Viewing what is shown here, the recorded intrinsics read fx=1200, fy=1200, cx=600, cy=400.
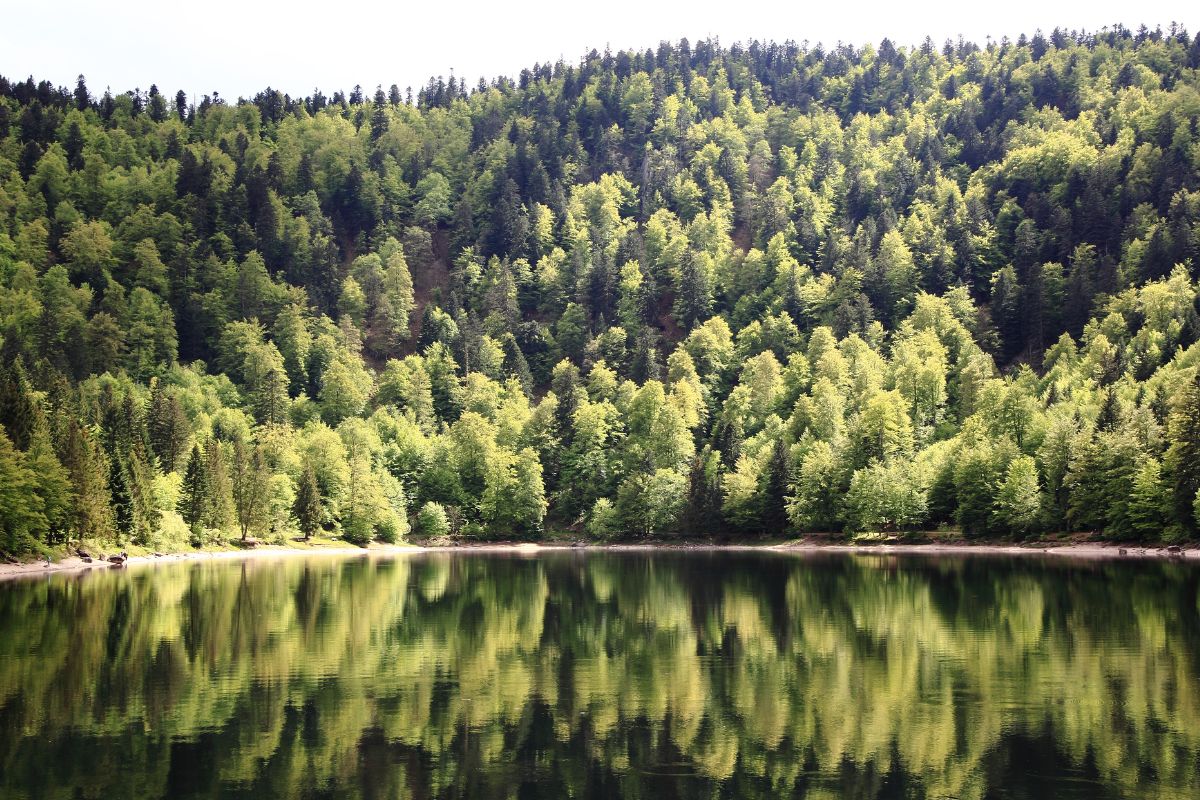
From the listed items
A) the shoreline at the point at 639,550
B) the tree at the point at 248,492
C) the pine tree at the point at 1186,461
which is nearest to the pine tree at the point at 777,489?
the shoreline at the point at 639,550

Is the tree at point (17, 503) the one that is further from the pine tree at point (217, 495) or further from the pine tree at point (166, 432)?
the pine tree at point (166, 432)

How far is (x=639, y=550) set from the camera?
5999 inches

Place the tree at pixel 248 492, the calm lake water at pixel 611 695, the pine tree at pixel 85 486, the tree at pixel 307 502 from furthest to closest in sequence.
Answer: the tree at pixel 307 502 → the tree at pixel 248 492 → the pine tree at pixel 85 486 → the calm lake water at pixel 611 695

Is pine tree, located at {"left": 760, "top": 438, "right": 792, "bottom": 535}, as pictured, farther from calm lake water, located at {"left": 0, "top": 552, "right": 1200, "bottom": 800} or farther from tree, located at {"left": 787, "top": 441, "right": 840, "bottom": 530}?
calm lake water, located at {"left": 0, "top": 552, "right": 1200, "bottom": 800}

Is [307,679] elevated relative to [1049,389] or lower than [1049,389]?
lower

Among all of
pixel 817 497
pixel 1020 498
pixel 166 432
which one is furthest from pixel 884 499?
pixel 166 432

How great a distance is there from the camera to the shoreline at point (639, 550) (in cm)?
9844

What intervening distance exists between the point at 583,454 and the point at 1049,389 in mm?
69727

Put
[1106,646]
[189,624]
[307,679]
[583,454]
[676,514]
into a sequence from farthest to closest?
[583,454]
[676,514]
[189,624]
[1106,646]
[307,679]

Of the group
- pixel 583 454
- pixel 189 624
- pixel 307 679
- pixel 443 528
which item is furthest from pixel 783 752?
pixel 583 454

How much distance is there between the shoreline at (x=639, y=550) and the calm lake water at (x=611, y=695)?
101 ft

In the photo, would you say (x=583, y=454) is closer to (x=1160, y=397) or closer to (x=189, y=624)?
(x=1160, y=397)

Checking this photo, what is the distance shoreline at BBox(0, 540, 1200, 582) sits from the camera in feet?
323

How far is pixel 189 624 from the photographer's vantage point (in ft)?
183
